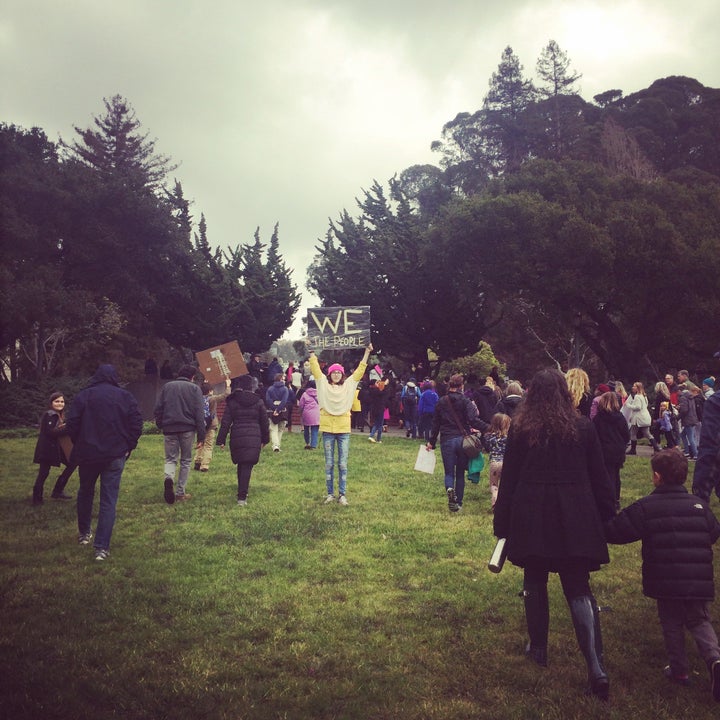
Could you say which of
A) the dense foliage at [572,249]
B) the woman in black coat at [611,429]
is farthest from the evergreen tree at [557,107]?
the woman in black coat at [611,429]

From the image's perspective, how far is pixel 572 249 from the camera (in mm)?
26578

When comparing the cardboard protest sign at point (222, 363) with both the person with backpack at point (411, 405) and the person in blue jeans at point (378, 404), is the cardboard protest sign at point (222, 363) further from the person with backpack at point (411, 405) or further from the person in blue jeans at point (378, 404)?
the person with backpack at point (411, 405)

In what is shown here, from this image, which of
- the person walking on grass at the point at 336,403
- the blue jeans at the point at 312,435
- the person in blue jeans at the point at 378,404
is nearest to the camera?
the person walking on grass at the point at 336,403

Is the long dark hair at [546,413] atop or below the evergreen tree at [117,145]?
below

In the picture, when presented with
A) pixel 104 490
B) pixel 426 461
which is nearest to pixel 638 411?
pixel 426 461

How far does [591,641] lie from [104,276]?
101 ft

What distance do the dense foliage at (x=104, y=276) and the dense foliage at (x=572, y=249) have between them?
4913 mm

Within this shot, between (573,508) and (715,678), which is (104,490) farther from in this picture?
(715,678)

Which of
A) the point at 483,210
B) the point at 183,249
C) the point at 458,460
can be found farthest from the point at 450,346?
the point at 458,460

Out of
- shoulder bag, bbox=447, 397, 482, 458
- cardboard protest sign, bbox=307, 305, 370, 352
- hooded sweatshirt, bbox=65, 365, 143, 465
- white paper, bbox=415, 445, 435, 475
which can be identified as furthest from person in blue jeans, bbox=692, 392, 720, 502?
cardboard protest sign, bbox=307, 305, 370, 352

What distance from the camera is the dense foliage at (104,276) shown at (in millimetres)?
26625

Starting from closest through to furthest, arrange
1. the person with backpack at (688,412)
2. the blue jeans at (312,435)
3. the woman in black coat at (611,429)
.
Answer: the woman in black coat at (611,429) → the person with backpack at (688,412) → the blue jeans at (312,435)

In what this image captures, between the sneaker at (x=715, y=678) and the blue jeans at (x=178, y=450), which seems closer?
the sneaker at (x=715, y=678)

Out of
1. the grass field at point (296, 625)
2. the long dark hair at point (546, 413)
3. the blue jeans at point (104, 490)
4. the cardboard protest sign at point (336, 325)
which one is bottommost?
the grass field at point (296, 625)
